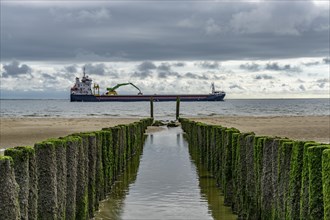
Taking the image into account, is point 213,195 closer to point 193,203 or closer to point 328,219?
point 193,203

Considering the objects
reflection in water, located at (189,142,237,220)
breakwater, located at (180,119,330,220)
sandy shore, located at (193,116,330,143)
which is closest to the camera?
breakwater, located at (180,119,330,220)

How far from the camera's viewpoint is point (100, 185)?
14.7 meters

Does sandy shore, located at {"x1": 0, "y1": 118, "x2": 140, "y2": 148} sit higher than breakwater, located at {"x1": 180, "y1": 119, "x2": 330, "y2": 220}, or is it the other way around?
breakwater, located at {"x1": 180, "y1": 119, "x2": 330, "y2": 220}

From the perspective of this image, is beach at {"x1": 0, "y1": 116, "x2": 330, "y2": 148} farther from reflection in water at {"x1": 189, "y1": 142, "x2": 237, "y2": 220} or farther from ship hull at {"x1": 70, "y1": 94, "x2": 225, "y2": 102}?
ship hull at {"x1": 70, "y1": 94, "x2": 225, "y2": 102}

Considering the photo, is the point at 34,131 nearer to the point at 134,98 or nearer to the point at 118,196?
the point at 118,196

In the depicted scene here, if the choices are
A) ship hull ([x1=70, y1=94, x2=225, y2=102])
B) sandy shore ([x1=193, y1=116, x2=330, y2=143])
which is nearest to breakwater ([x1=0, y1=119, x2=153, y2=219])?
sandy shore ([x1=193, y1=116, x2=330, y2=143])

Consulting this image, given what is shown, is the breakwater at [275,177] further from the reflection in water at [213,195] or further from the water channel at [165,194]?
the water channel at [165,194]

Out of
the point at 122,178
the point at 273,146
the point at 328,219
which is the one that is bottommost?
the point at 122,178

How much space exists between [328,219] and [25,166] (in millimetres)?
4146

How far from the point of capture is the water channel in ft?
43.6

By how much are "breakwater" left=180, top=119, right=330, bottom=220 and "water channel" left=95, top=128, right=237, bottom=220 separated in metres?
0.85

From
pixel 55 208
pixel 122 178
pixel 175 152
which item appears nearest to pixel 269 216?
pixel 55 208

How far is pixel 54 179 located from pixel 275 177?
3933mm

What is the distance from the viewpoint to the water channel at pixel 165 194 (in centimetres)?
1329
